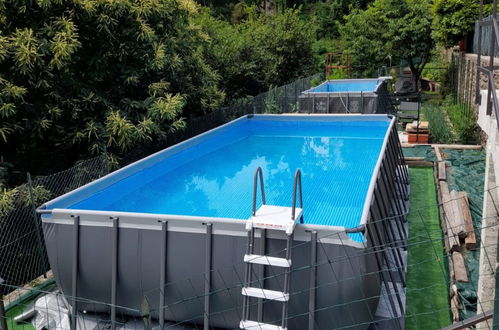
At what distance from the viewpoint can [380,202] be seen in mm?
5918

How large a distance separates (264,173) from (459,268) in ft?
12.4

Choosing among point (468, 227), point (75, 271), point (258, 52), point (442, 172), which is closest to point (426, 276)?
point (468, 227)

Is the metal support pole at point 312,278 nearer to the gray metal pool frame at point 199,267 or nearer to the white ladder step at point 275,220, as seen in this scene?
the gray metal pool frame at point 199,267

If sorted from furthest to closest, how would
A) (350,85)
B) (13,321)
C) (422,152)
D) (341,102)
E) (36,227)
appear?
(350,85) < (341,102) < (422,152) < (36,227) < (13,321)

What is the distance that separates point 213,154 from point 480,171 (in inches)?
220

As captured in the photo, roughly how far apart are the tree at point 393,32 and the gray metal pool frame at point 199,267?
1869 centimetres

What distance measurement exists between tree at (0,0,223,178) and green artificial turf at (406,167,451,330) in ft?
15.1

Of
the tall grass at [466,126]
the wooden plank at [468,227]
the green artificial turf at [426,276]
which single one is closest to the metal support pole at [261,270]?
the green artificial turf at [426,276]

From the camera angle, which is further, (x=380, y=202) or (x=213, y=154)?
(x=213, y=154)

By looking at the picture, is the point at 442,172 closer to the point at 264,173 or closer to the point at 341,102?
the point at 264,173

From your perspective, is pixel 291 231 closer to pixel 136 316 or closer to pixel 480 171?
pixel 136 316

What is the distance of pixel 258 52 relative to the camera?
1759cm

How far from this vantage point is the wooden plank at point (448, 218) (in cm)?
666

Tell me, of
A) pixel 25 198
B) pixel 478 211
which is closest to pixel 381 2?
pixel 478 211
